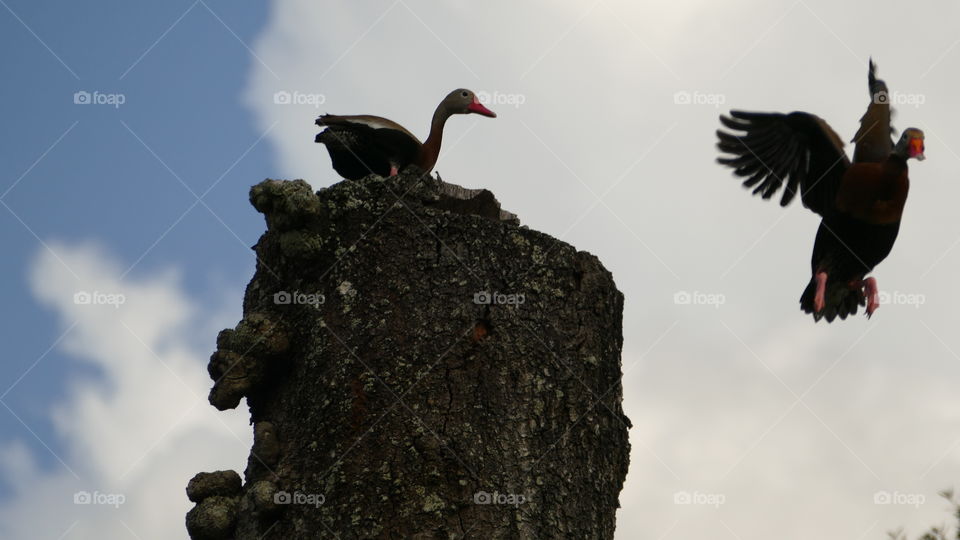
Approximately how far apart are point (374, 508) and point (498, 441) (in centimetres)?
43

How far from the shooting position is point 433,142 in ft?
19.6

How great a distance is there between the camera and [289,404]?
3586 mm

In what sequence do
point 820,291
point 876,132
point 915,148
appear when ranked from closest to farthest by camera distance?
point 915,148 → point 876,132 → point 820,291

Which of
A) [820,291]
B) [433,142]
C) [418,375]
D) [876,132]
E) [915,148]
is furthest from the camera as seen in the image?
[433,142]

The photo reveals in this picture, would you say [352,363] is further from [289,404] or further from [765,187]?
[765,187]

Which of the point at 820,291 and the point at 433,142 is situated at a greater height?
the point at 433,142

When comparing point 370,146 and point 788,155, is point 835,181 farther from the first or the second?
point 370,146

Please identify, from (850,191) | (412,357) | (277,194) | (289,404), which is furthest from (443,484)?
(850,191)

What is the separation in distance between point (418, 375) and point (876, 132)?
11.2 feet

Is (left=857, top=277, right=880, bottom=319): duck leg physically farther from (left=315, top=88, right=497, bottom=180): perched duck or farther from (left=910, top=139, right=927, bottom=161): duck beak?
(left=315, top=88, right=497, bottom=180): perched duck

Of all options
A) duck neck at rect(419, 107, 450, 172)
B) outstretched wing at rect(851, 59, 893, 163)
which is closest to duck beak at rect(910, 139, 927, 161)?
outstretched wing at rect(851, 59, 893, 163)

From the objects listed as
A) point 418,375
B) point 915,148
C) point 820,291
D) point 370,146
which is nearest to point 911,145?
point 915,148

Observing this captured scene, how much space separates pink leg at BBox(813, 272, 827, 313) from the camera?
578 cm

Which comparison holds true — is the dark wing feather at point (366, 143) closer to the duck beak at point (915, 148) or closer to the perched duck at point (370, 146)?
the perched duck at point (370, 146)
